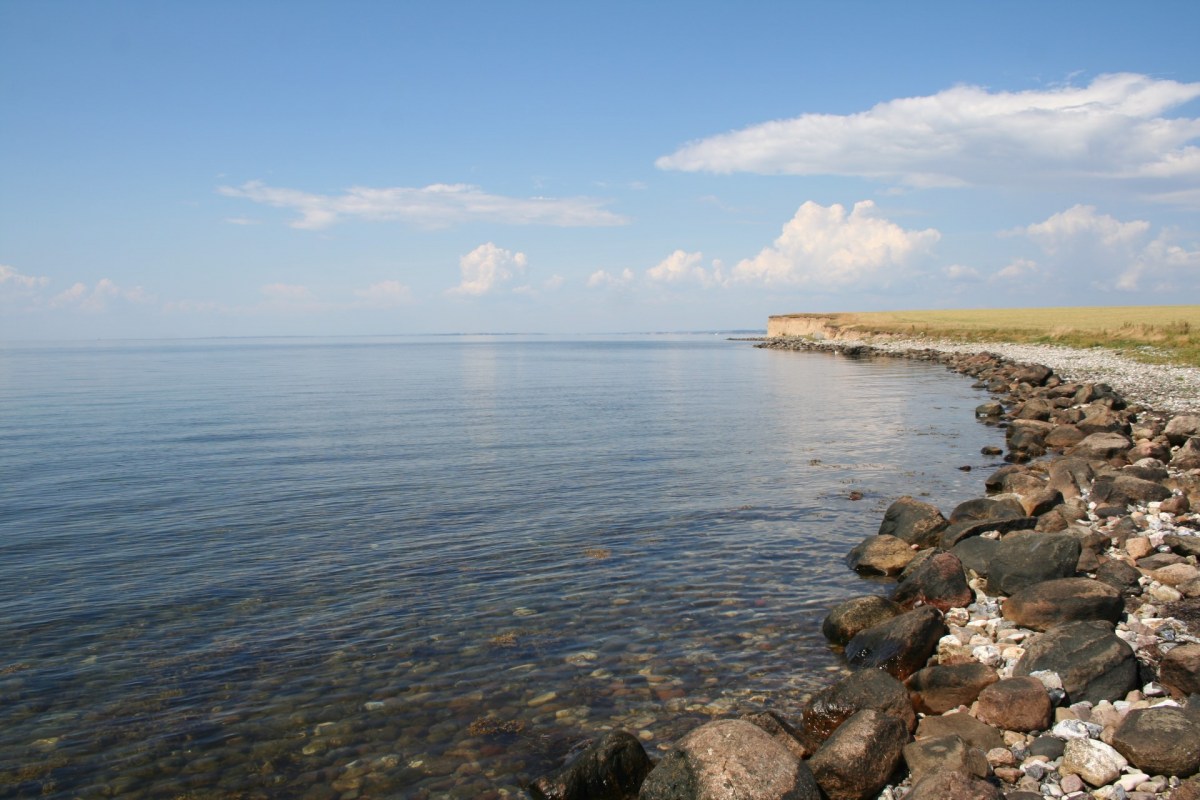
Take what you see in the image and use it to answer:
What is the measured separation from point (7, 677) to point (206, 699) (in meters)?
3.10

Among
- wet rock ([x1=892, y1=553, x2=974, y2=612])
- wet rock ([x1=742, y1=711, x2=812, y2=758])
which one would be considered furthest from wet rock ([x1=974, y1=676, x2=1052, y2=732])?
wet rock ([x1=892, y1=553, x2=974, y2=612])

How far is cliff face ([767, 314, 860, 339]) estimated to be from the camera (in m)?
140

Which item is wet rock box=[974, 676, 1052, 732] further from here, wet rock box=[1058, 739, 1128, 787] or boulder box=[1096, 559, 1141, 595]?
boulder box=[1096, 559, 1141, 595]

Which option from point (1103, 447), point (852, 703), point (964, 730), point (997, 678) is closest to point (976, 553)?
point (997, 678)

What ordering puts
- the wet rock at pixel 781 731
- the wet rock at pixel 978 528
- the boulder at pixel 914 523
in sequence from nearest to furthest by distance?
the wet rock at pixel 781 731 < the wet rock at pixel 978 528 < the boulder at pixel 914 523

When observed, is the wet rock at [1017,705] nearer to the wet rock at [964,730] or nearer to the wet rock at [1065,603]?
the wet rock at [964,730]

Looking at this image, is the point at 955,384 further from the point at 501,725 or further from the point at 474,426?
the point at 501,725

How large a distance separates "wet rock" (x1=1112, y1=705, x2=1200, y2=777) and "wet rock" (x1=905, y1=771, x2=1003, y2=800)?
1.57 metres

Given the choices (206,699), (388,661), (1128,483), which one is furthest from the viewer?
(1128,483)

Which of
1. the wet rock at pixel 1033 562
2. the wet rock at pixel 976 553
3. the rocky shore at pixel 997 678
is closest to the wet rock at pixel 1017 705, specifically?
the rocky shore at pixel 997 678

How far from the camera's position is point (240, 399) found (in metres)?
51.6

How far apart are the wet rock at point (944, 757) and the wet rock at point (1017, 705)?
0.78m

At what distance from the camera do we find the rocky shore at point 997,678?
299 inches

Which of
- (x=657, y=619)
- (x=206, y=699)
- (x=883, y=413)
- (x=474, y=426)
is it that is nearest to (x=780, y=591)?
(x=657, y=619)
